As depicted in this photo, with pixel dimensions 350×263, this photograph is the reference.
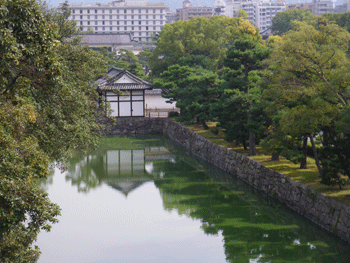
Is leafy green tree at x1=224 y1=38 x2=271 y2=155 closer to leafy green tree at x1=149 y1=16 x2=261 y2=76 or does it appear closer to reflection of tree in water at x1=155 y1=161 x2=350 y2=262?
reflection of tree in water at x1=155 y1=161 x2=350 y2=262

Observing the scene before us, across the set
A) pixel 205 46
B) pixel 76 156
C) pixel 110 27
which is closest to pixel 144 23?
pixel 110 27

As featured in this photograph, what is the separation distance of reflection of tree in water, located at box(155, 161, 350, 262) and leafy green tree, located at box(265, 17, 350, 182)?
181 centimetres

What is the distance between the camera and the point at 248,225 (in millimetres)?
12641

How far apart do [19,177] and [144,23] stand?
298ft

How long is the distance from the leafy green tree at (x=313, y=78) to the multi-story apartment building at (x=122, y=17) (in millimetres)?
81926

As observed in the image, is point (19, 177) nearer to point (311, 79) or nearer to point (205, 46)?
point (311, 79)

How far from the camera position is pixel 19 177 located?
19.9ft

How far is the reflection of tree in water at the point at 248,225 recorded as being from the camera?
1052 cm

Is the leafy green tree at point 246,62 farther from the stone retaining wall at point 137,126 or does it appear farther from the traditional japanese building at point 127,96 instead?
the stone retaining wall at point 137,126

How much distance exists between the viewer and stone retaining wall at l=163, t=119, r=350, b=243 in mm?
10953

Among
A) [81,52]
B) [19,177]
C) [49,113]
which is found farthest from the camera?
[81,52]

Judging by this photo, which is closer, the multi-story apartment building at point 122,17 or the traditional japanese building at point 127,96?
the traditional japanese building at point 127,96

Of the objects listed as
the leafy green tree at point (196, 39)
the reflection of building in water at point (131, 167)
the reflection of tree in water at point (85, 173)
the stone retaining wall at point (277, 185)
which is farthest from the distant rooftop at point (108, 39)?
the reflection of tree in water at point (85, 173)

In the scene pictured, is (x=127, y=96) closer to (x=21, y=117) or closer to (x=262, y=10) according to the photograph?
(x=21, y=117)
